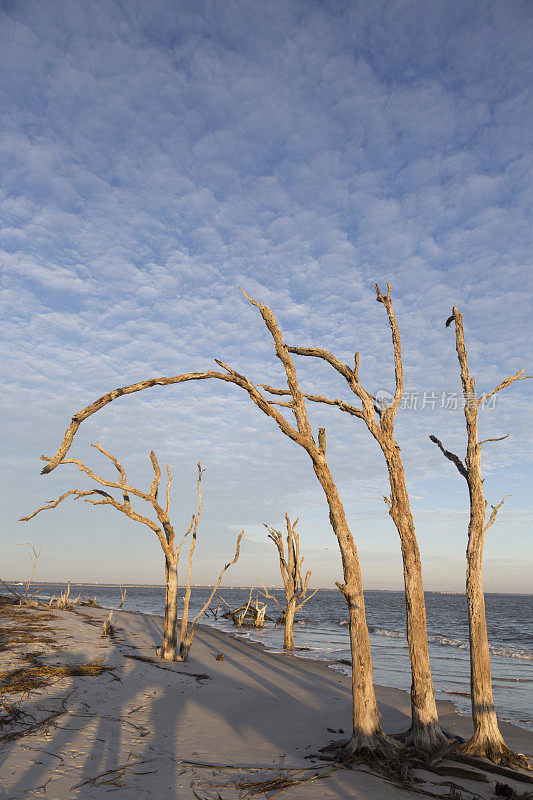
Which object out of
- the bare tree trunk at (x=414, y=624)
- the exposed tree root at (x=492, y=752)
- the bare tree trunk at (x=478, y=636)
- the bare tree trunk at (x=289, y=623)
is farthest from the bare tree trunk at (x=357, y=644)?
the bare tree trunk at (x=289, y=623)

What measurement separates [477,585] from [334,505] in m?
2.94

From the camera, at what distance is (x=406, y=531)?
801cm

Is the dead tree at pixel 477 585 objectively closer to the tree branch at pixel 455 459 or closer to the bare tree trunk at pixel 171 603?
the tree branch at pixel 455 459

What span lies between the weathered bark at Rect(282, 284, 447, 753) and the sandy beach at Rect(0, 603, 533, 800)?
533 millimetres

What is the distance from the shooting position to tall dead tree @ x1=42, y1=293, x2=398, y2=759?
6.93 meters

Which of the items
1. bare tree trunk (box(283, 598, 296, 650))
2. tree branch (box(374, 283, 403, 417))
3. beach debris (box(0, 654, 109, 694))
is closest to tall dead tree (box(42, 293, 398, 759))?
tree branch (box(374, 283, 403, 417))

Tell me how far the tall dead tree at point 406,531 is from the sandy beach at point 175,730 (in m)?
0.57

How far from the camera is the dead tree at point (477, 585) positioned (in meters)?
7.43

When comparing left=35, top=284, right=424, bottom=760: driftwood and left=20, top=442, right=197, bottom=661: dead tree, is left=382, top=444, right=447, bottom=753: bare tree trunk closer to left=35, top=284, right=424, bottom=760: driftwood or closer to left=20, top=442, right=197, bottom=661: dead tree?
left=35, top=284, right=424, bottom=760: driftwood

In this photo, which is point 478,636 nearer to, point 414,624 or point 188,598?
point 414,624

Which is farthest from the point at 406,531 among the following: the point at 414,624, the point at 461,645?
the point at 461,645

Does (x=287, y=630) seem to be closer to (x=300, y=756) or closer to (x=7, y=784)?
(x=300, y=756)

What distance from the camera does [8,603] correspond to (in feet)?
105

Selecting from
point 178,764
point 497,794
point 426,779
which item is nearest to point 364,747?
point 426,779
